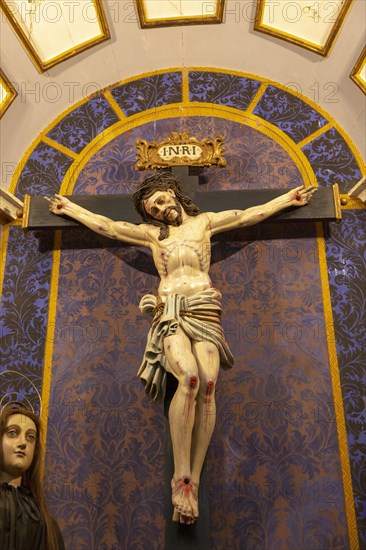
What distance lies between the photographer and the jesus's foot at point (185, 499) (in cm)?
286

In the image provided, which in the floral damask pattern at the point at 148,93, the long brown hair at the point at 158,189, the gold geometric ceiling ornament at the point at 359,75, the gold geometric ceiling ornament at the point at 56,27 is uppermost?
the gold geometric ceiling ornament at the point at 56,27

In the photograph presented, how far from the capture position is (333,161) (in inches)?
166

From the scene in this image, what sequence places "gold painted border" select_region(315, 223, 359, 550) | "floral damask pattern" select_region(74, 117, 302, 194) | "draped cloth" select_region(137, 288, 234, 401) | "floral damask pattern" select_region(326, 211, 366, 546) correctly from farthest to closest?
1. "floral damask pattern" select_region(74, 117, 302, 194)
2. "floral damask pattern" select_region(326, 211, 366, 546)
3. "gold painted border" select_region(315, 223, 359, 550)
4. "draped cloth" select_region(137, 288, 234, 401)

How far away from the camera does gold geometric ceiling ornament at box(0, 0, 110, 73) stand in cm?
408

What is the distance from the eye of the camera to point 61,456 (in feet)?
11.7

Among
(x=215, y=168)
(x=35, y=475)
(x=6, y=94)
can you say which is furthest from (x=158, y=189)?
(x=35, y=475)

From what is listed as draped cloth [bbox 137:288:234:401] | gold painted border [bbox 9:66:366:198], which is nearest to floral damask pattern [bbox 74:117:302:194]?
gold painted border [bbox 9:66:366:198]

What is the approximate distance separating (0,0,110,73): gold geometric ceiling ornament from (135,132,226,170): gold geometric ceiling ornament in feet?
2.99

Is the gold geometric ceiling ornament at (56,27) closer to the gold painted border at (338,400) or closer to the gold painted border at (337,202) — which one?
the gold painted border at (337,202)

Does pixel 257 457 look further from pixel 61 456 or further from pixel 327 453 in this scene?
pixel 61 456

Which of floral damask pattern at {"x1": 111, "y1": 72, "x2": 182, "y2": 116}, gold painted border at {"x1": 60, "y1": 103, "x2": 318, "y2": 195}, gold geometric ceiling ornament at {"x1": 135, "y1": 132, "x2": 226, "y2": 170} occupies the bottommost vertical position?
gold geometric ceiling ornament at {"x1": 135, "y1": 132, "x2": 226, "y2": 170}

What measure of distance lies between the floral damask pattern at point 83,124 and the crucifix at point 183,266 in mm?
670

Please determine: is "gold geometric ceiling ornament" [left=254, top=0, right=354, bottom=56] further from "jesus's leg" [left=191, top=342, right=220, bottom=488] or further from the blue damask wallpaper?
"jesus's leg" [left=191, top=342, right=220, bottom=488]

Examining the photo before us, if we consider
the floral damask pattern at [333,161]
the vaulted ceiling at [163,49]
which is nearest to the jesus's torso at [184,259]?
the floral damask pattern at [333,161]
